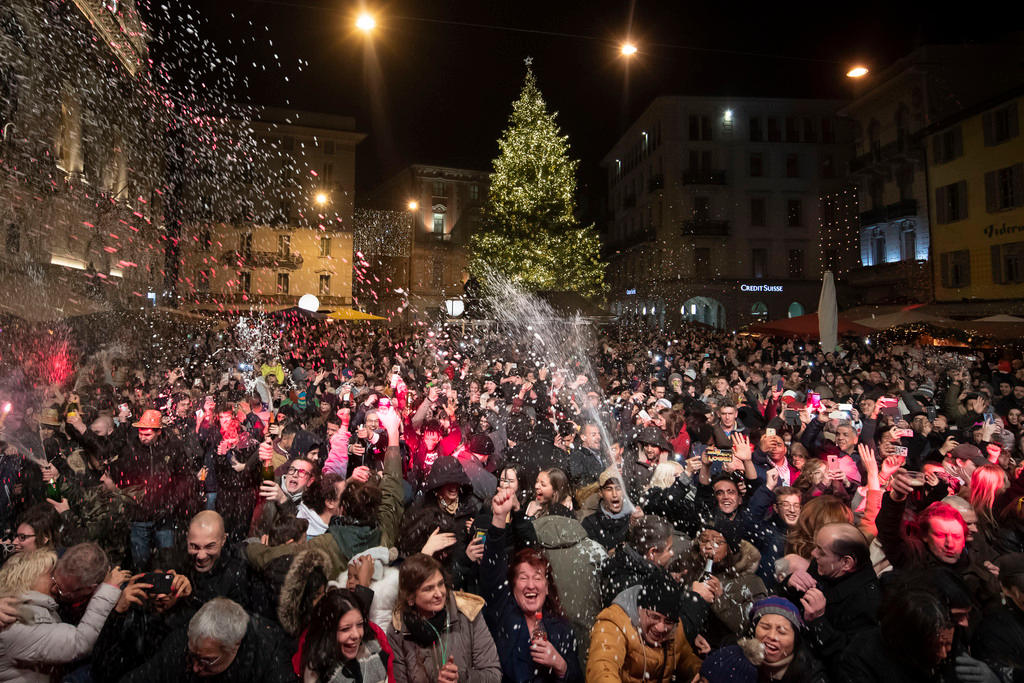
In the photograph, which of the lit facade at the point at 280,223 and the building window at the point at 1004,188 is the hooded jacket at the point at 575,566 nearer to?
the building window at the point at 1004,188

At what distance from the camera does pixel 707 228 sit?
40031 millimetres

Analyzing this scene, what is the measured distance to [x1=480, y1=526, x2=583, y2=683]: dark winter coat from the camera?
3180mm

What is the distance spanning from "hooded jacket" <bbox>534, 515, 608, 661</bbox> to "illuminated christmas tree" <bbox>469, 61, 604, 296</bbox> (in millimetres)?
24480

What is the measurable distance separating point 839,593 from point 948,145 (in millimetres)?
29993

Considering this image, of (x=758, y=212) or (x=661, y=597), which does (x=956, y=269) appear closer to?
(x=758, y=212)

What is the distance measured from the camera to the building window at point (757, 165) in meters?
41.1

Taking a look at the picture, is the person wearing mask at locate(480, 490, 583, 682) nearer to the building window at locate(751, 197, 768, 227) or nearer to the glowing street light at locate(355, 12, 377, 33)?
the glowing street light at locate(355, 12, 377, 33)

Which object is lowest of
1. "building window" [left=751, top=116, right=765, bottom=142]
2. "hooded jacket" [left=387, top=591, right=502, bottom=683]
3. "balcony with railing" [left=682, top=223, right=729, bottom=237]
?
"hooded jacket" [left=387, top=591, right=502, bottom=683]

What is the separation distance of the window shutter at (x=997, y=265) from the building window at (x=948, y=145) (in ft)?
14.4

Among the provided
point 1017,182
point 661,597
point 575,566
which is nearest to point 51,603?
point 575,566

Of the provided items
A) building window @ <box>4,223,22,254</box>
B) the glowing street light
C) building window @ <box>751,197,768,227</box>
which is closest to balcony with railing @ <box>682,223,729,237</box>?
building window @ <box>751,197,768,227</box>

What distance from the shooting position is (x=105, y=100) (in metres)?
23.4

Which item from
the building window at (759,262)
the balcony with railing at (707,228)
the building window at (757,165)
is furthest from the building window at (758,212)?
the balcony with railing at (707,228)

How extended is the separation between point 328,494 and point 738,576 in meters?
2.64
